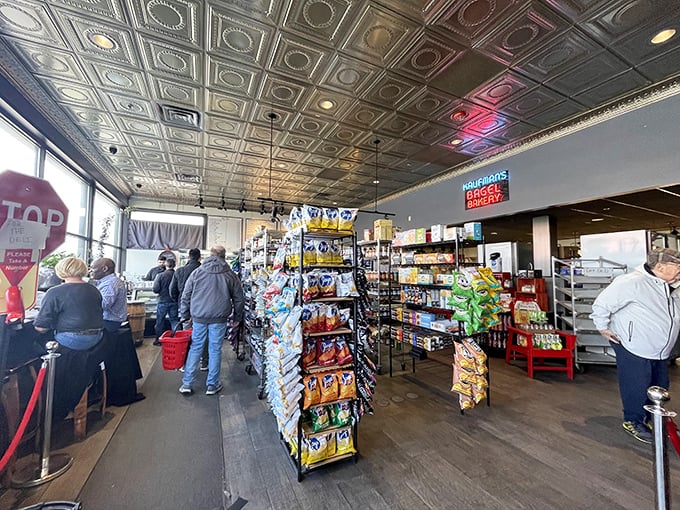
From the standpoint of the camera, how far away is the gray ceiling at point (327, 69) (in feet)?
8.87

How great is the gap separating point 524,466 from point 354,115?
4.54 meters

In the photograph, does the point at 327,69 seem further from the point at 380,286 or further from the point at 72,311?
the point at 72,311

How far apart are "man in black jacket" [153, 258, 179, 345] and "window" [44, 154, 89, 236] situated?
1584 millimetres

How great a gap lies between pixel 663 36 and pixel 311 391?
15.6ft

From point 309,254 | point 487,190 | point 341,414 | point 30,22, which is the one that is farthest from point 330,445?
point 487,190

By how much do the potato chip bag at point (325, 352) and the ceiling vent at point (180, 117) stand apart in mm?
4079

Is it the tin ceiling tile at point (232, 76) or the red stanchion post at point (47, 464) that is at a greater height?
the tin ceiling tile at point (232, 76)

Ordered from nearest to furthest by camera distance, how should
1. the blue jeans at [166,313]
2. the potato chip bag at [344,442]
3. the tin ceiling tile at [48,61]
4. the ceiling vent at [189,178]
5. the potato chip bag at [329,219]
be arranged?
the potato chip bag at [344,442] < the potato chip bag at [329,219] < the tin ceiling tile at [48,61] < the blue jeans at [166,313] < the ceiling vent at [189,178]

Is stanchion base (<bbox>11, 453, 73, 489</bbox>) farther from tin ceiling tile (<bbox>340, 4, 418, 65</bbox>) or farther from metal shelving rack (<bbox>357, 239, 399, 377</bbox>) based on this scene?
tin ceiling tile (<bbox>340, 4, 418, 65</bbox>)

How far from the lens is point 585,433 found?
267cm

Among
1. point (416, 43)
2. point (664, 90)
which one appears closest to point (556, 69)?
point (664, 90)

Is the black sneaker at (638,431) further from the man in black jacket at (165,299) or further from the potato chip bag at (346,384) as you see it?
the man in black jacket at (165,299)

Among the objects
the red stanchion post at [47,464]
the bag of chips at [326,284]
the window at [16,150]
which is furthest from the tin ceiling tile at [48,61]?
the bag of chips at [326,284]

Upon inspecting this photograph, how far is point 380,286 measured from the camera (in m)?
4.53
